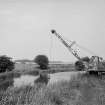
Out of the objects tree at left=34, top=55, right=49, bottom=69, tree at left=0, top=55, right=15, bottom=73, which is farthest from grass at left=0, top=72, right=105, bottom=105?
tree at left=34, top=55, right=49, bottom=69

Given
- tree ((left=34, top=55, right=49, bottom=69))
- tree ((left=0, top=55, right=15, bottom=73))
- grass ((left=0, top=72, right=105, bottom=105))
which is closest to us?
grass ((left=0, top=72, right=105, bottom=105))

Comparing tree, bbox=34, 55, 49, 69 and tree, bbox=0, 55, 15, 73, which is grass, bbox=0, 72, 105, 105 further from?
tree, bbox=34, 55, 49, 69

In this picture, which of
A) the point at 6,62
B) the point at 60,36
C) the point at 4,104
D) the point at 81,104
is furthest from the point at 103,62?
the point at 4,104

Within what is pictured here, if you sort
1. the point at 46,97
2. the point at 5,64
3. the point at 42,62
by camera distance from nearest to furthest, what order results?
the point at 46,97 < the point at 5,64 < the point at 42,62

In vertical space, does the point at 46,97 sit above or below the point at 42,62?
below

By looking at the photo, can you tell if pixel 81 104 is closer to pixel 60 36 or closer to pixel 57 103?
pixel 57 103

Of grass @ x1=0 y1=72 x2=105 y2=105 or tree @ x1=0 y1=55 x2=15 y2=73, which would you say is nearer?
grass @ x1=0 y1=72 x2=105 y2=105

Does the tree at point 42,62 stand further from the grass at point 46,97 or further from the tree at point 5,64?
the grass at point 46,97

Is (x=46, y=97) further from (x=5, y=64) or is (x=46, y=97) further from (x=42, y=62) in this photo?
(x=42, y=62)

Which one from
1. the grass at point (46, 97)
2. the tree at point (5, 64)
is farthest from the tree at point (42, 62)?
the grass at point (46, 97)

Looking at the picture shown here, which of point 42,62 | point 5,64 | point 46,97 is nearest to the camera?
point 46,97

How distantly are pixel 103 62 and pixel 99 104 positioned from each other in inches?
1112

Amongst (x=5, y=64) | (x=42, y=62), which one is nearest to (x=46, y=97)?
(x=5, y=64)

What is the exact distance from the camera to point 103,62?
35156mm
